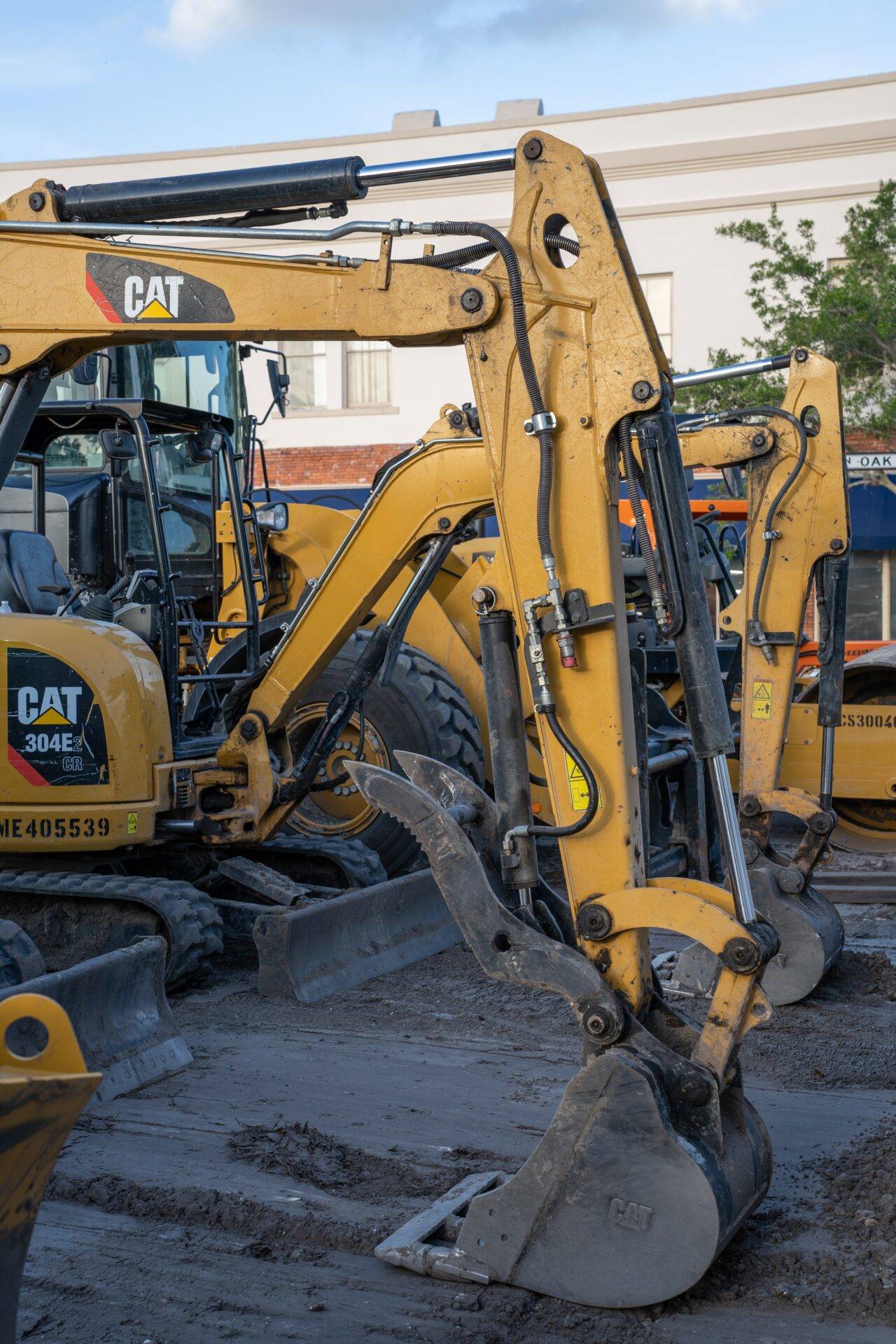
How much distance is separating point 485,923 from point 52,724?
3.30 metres

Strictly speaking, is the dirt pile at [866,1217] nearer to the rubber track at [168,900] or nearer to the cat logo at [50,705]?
the rubber track at [168,900]

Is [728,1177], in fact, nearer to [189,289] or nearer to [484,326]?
[484,326]

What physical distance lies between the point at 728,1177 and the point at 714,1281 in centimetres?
26

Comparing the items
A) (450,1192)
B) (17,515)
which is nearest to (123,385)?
(17,515)

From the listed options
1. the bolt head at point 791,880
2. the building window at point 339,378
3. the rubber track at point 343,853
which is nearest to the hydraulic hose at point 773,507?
the bolt head at point 791,880

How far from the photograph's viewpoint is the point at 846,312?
61.5 ft

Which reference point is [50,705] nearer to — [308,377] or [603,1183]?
[603,1183]

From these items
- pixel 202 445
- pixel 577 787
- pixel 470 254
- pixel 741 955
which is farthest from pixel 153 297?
pixel 202 445

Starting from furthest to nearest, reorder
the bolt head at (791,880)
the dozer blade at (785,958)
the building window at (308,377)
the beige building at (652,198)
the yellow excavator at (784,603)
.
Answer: the building window at (308,377) → the beige building at (652,198) → the bolt head at (791,880) → the yellow excavator at (784,603) → the dozer blade at (785,958)

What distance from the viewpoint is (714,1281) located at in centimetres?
370

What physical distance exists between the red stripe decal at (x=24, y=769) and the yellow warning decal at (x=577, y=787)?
3.42m

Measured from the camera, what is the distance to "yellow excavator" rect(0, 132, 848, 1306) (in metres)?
3.68

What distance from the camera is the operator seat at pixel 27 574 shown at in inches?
282

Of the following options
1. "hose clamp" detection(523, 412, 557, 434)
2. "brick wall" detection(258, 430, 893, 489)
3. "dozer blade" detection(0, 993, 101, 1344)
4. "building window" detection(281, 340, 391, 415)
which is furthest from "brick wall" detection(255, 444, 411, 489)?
"dozer blade" detection(0, 993, 101, 1344)
